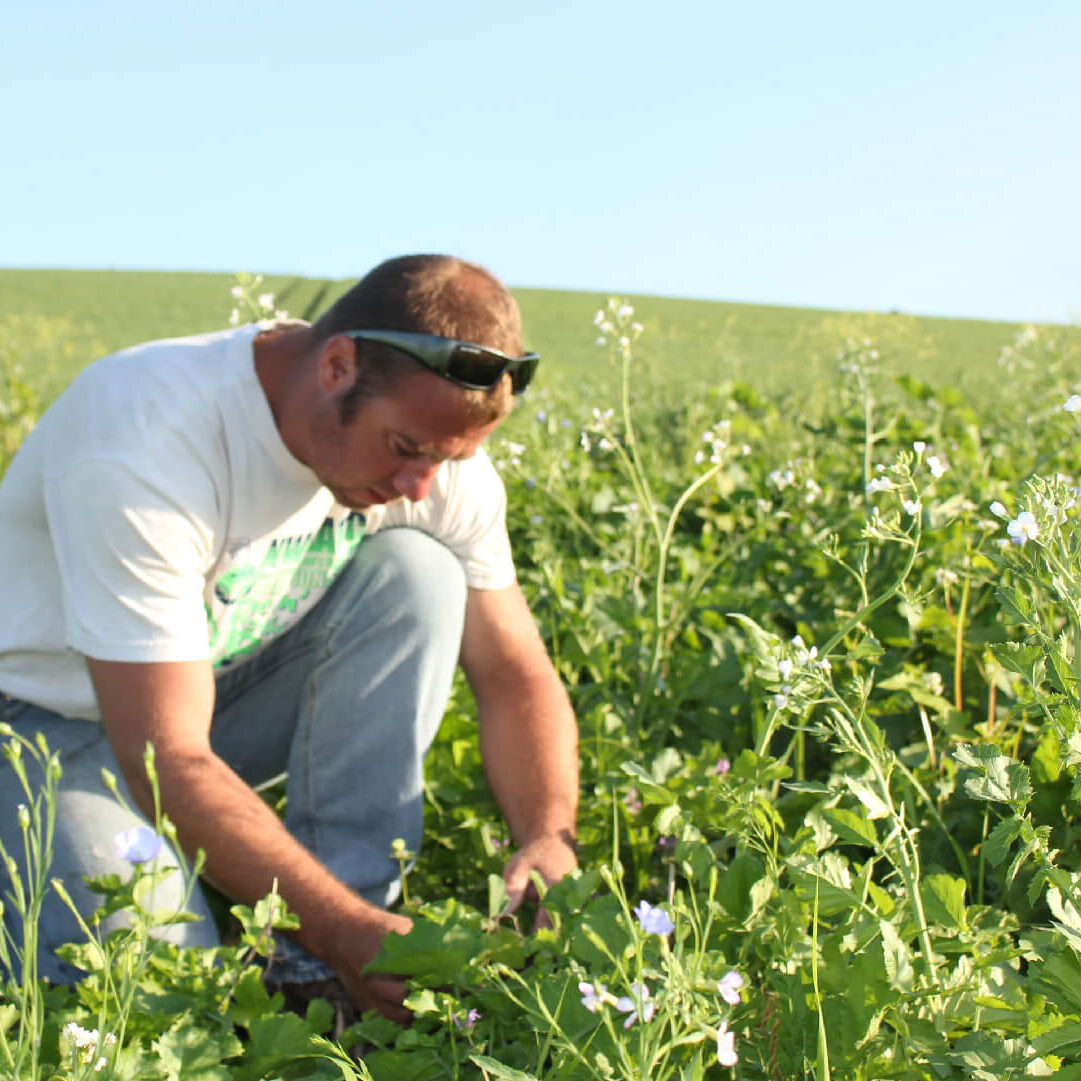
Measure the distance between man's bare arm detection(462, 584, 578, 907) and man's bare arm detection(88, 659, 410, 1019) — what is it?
0.95 ft

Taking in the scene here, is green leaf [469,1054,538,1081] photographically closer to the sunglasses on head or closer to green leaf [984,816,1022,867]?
green leaf [984,816,1022,867]

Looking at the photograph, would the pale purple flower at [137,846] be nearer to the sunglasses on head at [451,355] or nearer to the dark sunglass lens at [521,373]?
the sunglasses on head at [451,355]

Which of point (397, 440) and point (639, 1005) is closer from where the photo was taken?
point (639, 1005)

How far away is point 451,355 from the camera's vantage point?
1991 mm

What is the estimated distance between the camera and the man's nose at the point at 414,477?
2.08 meters

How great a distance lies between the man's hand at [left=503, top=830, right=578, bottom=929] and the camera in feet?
6.48

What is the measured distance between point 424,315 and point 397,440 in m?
0.21

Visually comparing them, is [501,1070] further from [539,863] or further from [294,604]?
[294,604]

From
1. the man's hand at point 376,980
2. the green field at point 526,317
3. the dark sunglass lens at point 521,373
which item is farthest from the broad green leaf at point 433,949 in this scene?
the green field at point 526,317

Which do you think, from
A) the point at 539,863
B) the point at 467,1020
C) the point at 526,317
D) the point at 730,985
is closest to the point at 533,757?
the point at 539,863

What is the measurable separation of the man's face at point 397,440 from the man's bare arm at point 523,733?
41 cm

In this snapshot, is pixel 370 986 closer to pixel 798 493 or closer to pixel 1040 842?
pixel 1040 842

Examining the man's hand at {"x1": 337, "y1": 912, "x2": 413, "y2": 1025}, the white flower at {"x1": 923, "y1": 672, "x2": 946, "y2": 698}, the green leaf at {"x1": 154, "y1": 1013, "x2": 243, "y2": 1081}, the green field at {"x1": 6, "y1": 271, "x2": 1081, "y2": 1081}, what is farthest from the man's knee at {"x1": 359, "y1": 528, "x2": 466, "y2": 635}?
the green leaf at {"x1": 154, "y1": 1013, "x2": 243, "y2": 1081}

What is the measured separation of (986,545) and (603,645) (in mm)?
810
